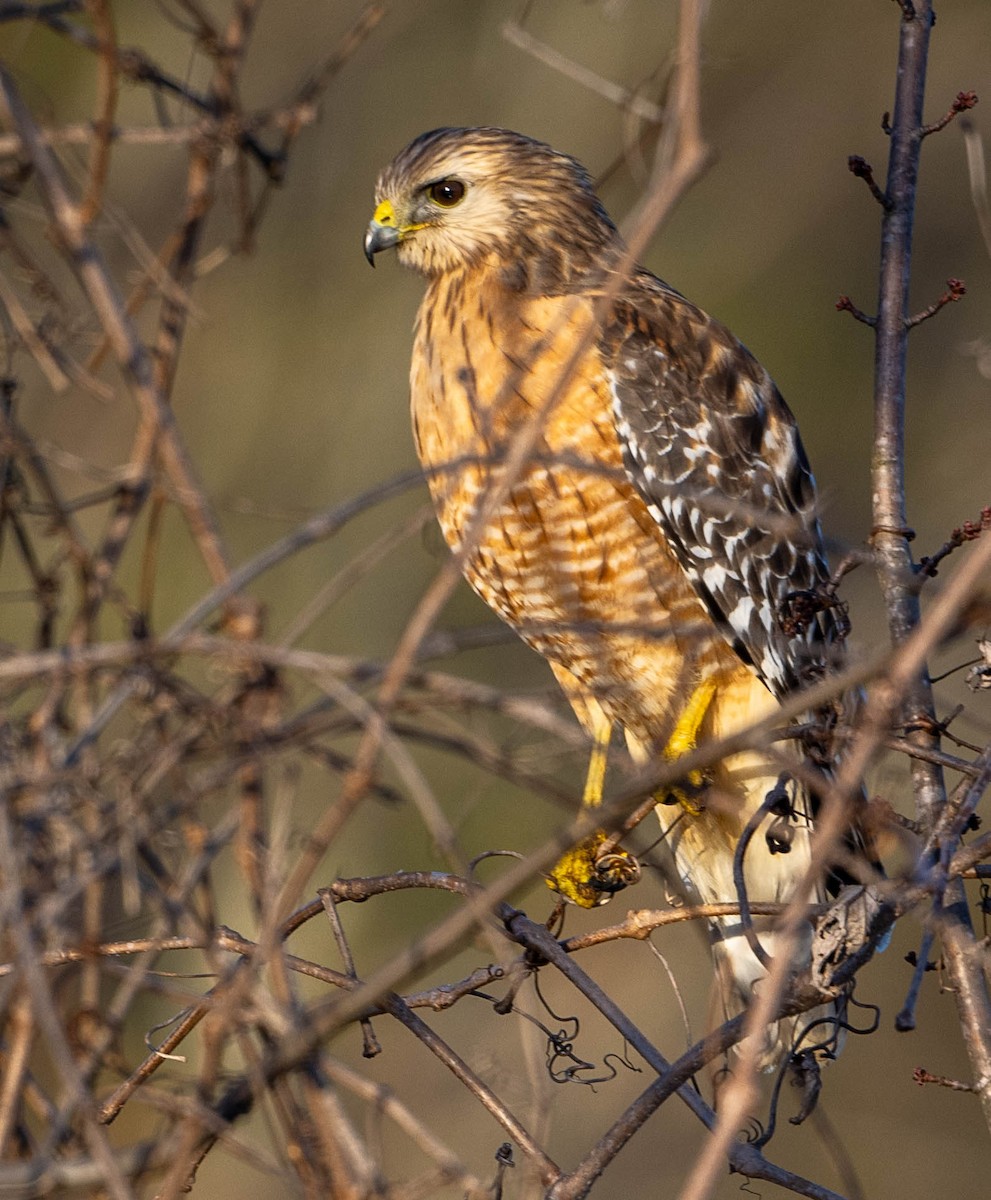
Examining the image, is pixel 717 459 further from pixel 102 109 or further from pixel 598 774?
pixel 102 109

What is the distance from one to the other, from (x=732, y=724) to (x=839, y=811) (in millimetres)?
2665

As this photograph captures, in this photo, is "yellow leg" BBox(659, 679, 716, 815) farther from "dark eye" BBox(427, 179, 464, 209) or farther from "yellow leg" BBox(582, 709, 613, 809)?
"dark eye" BBox(427, 179, 464, 209)

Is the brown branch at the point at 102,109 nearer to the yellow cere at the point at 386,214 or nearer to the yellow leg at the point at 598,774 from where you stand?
the yellow cere at the point at 386,214

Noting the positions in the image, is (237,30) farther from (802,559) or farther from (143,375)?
(802,559)

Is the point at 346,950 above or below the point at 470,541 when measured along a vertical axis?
below

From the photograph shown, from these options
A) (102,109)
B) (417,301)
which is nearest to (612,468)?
(102,109)

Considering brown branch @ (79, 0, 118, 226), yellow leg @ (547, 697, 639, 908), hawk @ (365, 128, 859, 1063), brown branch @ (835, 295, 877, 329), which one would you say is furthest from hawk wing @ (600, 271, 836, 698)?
brown branch @ (79, 0, 118, 226)

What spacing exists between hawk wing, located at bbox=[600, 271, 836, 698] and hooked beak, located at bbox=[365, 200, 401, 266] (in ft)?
2.00

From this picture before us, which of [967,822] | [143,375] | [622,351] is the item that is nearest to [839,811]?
[967,822]

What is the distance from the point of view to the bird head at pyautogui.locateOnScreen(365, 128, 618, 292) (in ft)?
13.2

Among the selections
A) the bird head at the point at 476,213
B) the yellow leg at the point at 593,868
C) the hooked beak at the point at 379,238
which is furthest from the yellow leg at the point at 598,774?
the hooked beak at the point at 379,238

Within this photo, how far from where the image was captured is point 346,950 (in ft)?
7.19

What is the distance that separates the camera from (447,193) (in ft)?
13.4

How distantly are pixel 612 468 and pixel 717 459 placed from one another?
536mm
